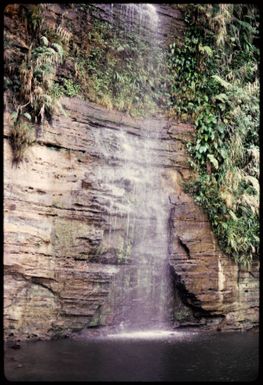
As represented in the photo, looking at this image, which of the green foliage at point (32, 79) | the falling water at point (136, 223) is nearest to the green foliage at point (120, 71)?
the falling water at point (136, 223)

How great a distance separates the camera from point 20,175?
284 inches

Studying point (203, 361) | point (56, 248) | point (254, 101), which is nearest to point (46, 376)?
point (203, 361)

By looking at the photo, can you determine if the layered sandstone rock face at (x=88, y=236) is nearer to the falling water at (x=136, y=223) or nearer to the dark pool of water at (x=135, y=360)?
the falling water at (x=136, y=223)

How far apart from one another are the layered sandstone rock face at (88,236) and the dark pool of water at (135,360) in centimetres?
70

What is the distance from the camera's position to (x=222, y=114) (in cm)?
968

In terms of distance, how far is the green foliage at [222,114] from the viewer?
9141mm

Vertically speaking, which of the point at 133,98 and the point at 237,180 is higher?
the point at 133,98

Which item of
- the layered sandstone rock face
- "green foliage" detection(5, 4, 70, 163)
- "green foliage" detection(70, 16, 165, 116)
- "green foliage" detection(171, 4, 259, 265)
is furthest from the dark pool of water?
"green foliage" detection(70, 16, 165, 116)

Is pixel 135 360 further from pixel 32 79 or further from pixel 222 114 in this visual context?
pixel 222 114

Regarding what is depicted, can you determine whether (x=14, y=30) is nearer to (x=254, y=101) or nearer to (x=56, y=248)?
(x=56, y=248)

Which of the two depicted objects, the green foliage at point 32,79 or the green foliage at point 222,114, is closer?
the green foliage at point 32,79

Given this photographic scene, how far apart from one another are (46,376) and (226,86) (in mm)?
7110

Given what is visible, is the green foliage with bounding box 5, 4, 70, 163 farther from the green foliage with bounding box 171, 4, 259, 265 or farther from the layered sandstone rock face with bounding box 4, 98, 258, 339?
the green foliage with bounding box 171, 4, 259, 265

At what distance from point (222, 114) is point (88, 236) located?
4203 mm
